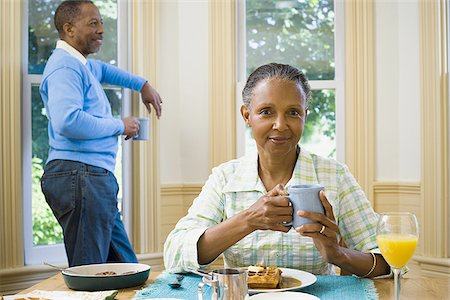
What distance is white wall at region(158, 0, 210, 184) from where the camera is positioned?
3.59 meters

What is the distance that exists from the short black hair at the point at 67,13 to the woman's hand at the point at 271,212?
5.44 feet

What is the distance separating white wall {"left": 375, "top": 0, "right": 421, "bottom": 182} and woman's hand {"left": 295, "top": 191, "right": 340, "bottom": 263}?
2000mm

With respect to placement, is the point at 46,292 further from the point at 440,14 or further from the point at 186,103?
the point at 440,14

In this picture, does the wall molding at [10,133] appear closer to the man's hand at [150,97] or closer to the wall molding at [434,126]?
the man's hand at [150,97]

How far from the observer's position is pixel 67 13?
290 centimetres

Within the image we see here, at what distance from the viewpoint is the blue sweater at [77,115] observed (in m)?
2.65

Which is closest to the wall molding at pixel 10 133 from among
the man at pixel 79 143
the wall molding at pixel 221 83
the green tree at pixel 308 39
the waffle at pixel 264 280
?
the man at pixel 79 143

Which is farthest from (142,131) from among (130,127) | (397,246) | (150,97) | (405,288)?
(397,246)

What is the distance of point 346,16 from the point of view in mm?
3562

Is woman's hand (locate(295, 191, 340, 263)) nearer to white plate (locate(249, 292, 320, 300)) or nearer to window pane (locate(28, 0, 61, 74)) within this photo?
white plate (locate(249, 292, 320, 300))

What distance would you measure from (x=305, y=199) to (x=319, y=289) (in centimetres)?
24

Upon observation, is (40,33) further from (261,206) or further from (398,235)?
(398,235)

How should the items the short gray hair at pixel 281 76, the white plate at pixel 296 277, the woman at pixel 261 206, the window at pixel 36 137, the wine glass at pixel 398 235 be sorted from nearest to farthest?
the wine glass at pixel 398 235 < the white plate at pixel 296 277 < the woman at pixel 261 206 < the short gray hair at pixel 281 76 < the window at pixel 36 137

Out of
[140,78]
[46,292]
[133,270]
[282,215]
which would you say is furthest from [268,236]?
[140,78]
